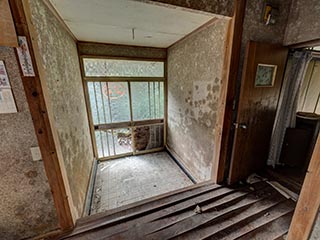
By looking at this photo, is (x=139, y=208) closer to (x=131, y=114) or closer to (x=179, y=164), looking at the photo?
(x=179, y=164)

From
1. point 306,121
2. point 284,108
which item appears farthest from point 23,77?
point 306,121

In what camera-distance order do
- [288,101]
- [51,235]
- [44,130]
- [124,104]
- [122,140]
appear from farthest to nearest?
1. [122,140]
2. [124,104]
3. [288,101]
4. [51,235]
5. [44,130]

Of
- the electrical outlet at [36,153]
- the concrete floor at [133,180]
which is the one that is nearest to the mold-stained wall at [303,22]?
the concrete floor at [133,180]

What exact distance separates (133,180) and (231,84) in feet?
7.93

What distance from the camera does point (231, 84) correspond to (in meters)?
1.52

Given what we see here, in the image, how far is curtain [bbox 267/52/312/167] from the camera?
1.81m

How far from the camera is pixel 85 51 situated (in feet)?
8.96

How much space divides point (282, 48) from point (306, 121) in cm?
136

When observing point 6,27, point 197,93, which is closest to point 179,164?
point 197,93

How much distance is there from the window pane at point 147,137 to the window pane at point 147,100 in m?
0.30

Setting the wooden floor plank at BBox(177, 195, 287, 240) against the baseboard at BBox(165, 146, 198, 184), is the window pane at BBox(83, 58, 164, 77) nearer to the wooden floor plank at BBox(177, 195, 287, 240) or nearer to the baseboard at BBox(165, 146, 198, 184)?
the baseboard at BBox(165, 146, 198, 184)

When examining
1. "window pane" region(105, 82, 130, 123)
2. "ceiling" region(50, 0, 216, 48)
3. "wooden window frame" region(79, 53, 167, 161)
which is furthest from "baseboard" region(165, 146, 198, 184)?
"ceiling" region(50, 0, 216, 48)

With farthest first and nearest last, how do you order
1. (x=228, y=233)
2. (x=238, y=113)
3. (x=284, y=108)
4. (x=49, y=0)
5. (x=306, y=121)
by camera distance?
(x=306, y=121) → (x=284, y=108) → (x=238, y=113) → (x=49, y=0) → (x=228, y=233)

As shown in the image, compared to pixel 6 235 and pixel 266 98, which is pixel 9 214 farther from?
pixel 266 98
